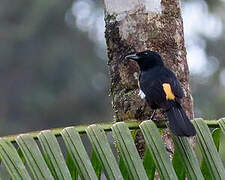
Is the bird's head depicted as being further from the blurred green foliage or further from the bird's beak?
the blurred green foliage

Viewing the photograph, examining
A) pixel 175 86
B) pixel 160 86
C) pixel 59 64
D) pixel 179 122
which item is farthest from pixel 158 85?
pixel 59 64

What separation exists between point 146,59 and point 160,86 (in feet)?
0.74

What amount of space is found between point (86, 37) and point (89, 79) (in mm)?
2442

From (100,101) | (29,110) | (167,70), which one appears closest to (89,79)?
(100,101)

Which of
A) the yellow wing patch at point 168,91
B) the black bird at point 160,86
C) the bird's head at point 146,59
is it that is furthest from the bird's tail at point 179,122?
the bird's head at point 146,59

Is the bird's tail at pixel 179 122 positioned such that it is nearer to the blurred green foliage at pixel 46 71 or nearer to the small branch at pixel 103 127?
the small branch at pixel 103 127

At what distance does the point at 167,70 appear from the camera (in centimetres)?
497

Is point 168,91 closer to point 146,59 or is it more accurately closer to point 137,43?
point 146,59

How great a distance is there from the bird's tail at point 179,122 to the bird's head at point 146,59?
41 centimetres

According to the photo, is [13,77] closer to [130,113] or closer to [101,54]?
[101,54]

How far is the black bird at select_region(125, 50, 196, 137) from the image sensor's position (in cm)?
464

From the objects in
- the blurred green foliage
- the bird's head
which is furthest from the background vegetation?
the bird's head

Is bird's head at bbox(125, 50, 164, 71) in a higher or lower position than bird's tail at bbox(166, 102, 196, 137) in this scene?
higher

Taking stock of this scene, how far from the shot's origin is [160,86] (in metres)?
5.27
